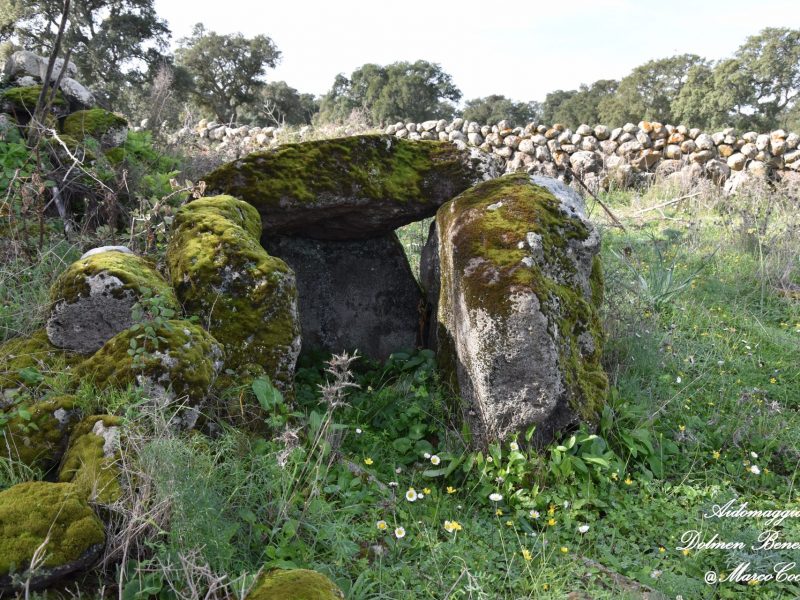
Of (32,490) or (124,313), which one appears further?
(124,313)

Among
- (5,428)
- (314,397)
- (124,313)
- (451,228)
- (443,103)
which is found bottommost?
(314,397)

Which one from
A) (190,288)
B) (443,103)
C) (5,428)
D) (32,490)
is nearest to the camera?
(32,490)

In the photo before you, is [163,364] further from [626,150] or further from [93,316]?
[626,150]

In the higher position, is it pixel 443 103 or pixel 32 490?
pixel 443 103

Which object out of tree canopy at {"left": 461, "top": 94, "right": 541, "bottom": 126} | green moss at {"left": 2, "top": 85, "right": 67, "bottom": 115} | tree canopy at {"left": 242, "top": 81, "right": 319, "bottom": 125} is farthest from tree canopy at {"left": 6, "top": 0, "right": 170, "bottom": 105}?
tree canopy at {"left": 461, "top": 94, "right": 541, "bottom": 126}

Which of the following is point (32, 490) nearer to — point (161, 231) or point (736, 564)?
point (161, 231)

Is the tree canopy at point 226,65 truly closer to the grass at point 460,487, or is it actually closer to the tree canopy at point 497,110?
the tree canopy at point 497,110

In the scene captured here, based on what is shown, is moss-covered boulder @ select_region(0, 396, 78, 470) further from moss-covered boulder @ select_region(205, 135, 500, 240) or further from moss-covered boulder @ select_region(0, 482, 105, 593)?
moss-covered boulder @ select_region(205, 135, 500, 240)

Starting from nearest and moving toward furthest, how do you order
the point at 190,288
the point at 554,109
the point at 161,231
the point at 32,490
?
the point at 32,490
the point at 190,288
the point at 161,231
the point at 554,109

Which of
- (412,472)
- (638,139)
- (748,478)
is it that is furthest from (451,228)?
(638,139)

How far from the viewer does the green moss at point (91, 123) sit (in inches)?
224

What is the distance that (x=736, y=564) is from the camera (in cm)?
288

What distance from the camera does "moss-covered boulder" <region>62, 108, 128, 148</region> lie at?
5.70m

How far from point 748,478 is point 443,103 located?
1242 inches
